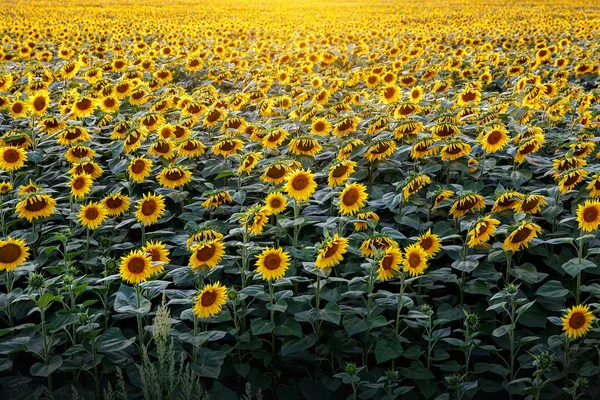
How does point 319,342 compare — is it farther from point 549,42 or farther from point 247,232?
point 549,42

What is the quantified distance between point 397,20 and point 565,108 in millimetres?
14083

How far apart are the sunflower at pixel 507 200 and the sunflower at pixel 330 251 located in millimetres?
1142

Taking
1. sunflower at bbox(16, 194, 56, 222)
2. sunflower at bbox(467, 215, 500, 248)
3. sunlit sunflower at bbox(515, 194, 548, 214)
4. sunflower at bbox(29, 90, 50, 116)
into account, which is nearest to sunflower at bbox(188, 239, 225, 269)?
sunflower at bbox(16, 194, 56, 222)


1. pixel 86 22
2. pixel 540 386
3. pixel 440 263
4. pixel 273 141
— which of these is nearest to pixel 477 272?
pixel 440 263

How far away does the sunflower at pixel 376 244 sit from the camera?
3.55 meters

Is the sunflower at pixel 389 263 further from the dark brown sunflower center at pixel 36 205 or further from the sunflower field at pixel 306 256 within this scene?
the dark brown sunflower center at pixel 36 205

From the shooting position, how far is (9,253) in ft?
11.9

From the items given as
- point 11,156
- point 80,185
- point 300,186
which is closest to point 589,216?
point 300,186

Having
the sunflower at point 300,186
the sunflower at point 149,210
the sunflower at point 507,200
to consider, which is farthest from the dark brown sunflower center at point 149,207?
the sunflower at point 507,200

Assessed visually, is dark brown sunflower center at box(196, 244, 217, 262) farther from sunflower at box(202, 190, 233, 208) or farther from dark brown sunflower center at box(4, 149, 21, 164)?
dark brown sunflower center at box(4, 149, 21, 164)

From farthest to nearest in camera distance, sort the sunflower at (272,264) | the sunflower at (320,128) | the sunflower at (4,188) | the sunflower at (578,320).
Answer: the sunflower at (320,128), the sunflower at (4,188), the sunflower at (272,264), the sunflower at (578,320)

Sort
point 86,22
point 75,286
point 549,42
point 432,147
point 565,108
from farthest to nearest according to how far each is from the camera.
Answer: point 86,22 → point 549,42 → point 565,108 → point 432,147 → point 75,286

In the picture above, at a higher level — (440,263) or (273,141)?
(273,141)

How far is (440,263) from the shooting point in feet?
13.6
